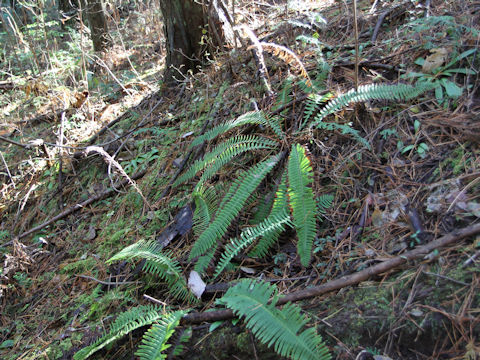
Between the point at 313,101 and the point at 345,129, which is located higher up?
the point at 313,101

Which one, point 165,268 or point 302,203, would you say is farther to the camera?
point 165,268

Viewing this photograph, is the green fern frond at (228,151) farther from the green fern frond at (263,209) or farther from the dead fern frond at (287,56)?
the dead fern frond at (287,56)

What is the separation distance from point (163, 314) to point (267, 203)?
1.01 meters

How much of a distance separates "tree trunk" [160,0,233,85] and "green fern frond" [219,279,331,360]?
10.9 ft

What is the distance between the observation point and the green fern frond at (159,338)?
1.81 meters

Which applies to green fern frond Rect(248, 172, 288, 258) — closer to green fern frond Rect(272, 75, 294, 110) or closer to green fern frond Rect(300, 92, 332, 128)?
green fern frond Rect(300, 92, 332, 128)

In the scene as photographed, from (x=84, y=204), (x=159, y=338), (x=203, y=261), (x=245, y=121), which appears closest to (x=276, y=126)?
(x=245, y=121)

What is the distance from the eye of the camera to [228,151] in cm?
272

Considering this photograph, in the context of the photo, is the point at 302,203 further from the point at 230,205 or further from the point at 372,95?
the point at 372,95

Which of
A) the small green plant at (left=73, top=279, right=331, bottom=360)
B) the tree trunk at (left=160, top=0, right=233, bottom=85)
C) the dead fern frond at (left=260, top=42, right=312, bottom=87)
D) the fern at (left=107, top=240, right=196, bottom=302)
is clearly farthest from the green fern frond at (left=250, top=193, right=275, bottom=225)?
the tree trunk at (left=160, top=0, right=233, bottom=85)

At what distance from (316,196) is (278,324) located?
1020mm

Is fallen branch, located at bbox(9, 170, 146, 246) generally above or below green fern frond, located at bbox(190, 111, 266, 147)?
below

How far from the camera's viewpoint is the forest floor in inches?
66.9

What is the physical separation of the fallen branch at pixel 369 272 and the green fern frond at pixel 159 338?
0.60 feet
